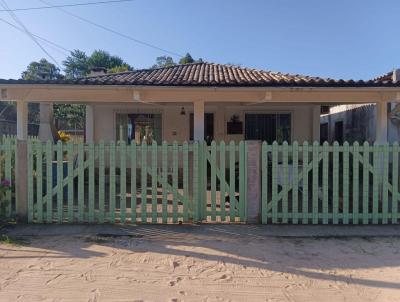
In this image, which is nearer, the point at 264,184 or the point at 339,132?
the point at 264,184

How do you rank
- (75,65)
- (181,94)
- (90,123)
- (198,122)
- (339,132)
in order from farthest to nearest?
(75,65) < (339,132) < (90,123) < (198,122) < (181,94)

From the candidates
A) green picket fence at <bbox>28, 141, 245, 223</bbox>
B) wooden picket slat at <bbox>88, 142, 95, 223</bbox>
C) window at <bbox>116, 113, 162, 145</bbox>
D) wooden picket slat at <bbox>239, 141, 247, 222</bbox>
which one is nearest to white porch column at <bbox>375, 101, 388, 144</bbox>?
wooden picket slat at <bbox>239, 141, 247, 222</bbox>

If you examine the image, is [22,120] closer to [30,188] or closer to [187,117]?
[30,188]

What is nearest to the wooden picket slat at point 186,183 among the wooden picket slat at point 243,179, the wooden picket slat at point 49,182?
the wooden picket slat at point 243,179

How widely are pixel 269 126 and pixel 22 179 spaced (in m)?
9.14

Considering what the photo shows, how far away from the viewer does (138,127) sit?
46.7 ft

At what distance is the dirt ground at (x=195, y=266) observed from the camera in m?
4.09

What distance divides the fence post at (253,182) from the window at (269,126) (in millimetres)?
7320

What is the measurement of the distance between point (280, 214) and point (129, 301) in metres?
3.77

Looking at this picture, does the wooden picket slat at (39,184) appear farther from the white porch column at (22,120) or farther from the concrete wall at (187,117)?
the concrete wall at (187,117)

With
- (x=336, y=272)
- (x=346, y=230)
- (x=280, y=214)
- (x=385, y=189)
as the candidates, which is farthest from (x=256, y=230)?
(x=385, y=189)

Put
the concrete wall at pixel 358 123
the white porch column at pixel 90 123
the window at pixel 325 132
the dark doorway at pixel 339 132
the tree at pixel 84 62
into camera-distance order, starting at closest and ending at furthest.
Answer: the concrete wall at pixel 358 123 → the white porch column at pixel 90 123 → the dark doorway at pixel 339 132 → the window at pixel 325 132 → the tree at pixel 84 62

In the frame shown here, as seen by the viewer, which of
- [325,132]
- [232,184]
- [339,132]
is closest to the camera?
[232,184]

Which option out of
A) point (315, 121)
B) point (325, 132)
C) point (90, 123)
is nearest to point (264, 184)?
point (315, 121)
